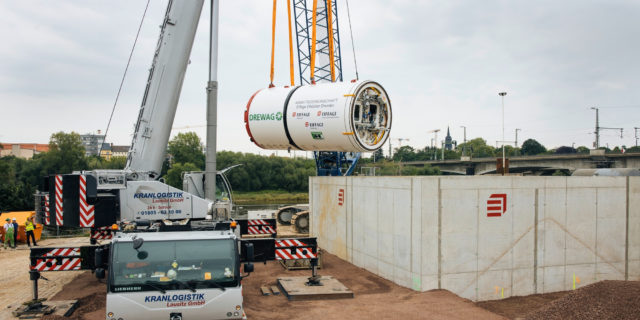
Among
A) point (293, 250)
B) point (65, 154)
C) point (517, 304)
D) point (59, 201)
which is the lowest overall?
point (517, 304)

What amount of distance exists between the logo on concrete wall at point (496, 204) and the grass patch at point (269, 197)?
179 feet

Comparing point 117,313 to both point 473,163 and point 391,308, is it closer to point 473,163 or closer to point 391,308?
point 391,308

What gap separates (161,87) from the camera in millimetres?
15344

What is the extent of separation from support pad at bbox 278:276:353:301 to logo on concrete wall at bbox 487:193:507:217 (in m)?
4.85

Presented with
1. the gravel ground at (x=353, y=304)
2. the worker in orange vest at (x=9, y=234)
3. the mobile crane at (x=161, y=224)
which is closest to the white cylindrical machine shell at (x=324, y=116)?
the mobile crane at (x=161, y=224)

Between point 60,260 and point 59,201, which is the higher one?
point 59,201

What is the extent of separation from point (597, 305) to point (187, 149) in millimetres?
83632

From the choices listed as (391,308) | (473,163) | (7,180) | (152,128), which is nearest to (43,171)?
(7,180)

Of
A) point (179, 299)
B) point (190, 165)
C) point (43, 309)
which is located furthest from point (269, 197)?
point (179, 299)

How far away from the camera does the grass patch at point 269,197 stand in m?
70.2

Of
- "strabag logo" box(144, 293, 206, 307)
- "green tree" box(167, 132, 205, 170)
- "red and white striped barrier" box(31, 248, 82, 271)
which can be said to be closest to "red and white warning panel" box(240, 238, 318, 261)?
"strabag logo" box(144, 293, 206, 307)

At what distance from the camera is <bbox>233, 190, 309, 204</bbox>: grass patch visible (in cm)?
7019

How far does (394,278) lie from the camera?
586 inches

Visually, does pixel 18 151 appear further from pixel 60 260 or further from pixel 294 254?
pixel 294 254
